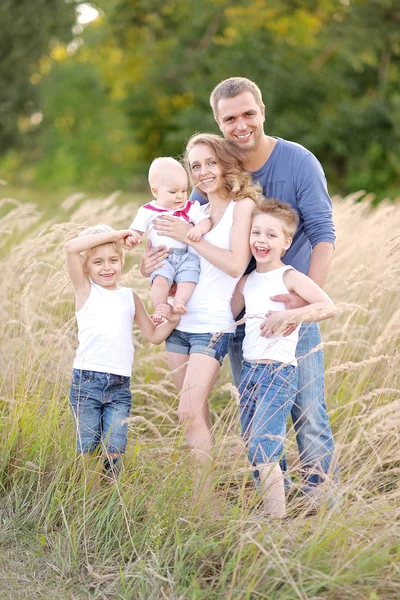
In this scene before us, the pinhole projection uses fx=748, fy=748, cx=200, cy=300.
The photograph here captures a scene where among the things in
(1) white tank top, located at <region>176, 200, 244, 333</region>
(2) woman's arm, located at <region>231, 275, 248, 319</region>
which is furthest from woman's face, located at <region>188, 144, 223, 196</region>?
(2) woman's arm, located at <region>231, 275, 248, 319</region>

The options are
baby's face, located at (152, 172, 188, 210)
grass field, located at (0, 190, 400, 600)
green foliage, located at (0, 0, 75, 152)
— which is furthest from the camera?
green foliage, located at (0, 0, 75, 152)

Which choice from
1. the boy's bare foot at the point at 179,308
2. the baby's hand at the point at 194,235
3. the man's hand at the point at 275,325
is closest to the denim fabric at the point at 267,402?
the man's hand at the point at 275,325

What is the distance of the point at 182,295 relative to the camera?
11.5 ft

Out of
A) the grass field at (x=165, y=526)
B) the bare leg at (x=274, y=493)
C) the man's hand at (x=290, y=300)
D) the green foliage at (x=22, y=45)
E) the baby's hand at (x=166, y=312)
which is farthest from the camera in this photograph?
the green foliage at (x=22, y=45)

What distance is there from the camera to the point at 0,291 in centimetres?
476

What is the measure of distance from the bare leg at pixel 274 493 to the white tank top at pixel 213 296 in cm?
70

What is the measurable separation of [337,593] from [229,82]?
7.82 feet

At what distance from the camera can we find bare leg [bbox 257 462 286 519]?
3084 mm

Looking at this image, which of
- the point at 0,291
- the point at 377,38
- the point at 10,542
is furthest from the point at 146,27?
the point at 10,542

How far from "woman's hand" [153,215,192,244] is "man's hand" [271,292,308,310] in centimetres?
51

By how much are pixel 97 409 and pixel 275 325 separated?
92 centimetres

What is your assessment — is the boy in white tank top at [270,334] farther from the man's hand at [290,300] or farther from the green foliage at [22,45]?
the green foliage at [22,45]

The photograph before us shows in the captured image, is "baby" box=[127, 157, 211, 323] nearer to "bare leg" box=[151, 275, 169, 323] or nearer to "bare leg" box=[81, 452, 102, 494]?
"bare leg" box=[151, 275, 169, 323]

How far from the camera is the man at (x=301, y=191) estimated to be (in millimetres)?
3611
